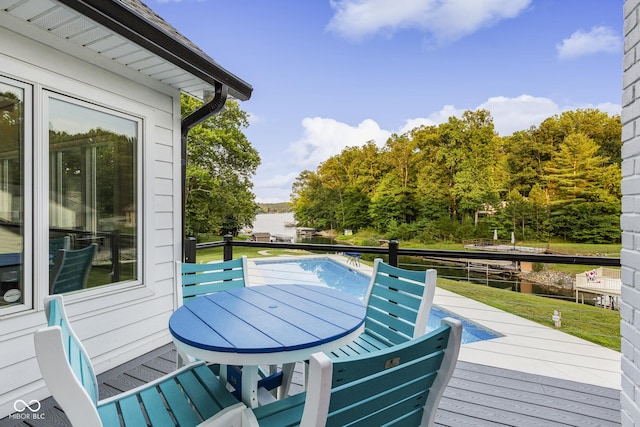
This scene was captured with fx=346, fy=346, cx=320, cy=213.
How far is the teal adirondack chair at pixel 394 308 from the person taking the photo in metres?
1.92

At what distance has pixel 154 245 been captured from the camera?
306 cm

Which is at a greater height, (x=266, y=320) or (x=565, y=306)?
(x=266, y=320)

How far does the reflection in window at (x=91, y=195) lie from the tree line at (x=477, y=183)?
18164 mm

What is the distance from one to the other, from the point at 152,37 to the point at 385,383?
97.6 inches

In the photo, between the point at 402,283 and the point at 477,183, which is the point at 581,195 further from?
the point at 402,283

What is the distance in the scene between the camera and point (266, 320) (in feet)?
5.16

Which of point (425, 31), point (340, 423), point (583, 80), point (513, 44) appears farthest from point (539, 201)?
point (340, 423)

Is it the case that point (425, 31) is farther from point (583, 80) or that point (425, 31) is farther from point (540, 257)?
point (540, 257)

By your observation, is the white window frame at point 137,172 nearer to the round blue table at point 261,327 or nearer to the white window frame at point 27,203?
the white window frame at point 27,203

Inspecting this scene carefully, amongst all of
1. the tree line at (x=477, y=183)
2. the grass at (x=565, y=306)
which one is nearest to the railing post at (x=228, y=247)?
the grass at (x=565, y=306)

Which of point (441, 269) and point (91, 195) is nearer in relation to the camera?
point (91, 195)

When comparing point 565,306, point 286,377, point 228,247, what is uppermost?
point 228,247

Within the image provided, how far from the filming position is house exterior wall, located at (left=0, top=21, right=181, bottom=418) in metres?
2.13

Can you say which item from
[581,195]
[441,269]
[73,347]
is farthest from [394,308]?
[581,195]
